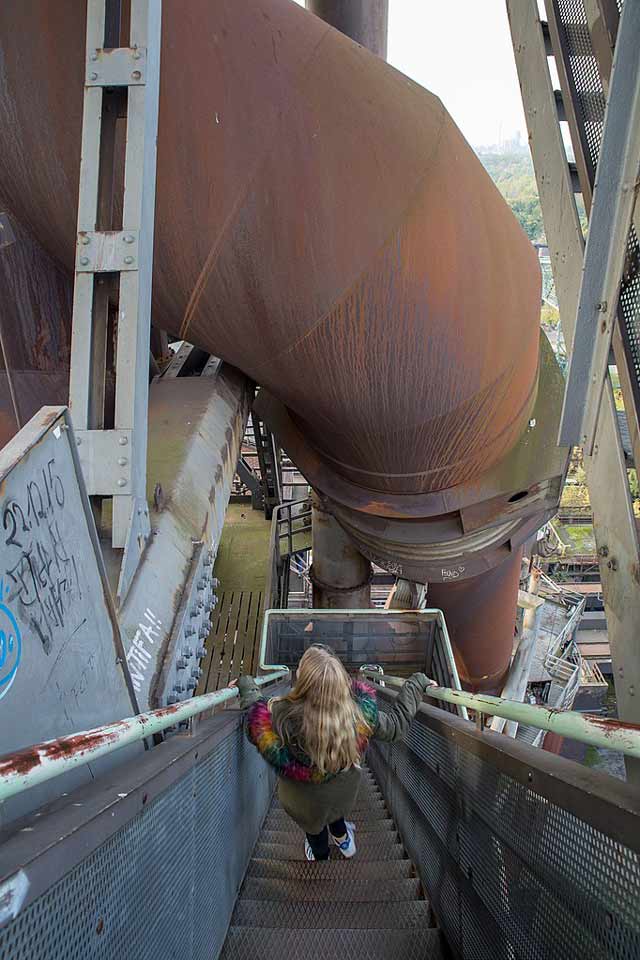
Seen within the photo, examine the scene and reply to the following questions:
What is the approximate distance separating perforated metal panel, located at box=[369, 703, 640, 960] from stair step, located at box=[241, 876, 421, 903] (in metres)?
0.12

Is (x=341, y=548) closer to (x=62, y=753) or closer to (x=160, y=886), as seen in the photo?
(x=160, y=886)

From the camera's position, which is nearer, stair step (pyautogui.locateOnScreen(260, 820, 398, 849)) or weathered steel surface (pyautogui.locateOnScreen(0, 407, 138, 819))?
weathered steel surface (pyautogui.locateOnScreen(0, 407, 138, 819))

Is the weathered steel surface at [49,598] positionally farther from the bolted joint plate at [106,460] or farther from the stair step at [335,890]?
the stair step at [335,890]

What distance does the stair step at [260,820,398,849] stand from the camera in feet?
10.5

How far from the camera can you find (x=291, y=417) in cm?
600

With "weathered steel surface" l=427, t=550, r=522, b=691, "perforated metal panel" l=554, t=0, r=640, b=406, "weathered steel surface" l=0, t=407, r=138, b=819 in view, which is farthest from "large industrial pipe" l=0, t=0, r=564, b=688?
"weathered steel surface" l=427, t=550, r=522, b=691

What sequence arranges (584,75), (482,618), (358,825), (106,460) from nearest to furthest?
(106,460) < (584,75) < (358,825) < (482,618)

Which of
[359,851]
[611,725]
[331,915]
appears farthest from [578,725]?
[359,851]

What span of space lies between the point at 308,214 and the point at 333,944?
10.3 ft

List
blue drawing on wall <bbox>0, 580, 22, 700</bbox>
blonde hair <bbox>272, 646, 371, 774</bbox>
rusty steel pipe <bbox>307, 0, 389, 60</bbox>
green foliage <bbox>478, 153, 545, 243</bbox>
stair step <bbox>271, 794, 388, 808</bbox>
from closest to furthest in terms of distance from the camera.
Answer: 1. blue drawing on wall <bbox>0, 580, 22, 700</bbox>
2. blonde hair <bbox>272, 646, 371, 774</bbox>
3. stair step <bbox>271, 794, 388, 808</bbox>
4. rusty steel pipe <bbox>307, 0, 389, 60</bbox>
5. green foliage <bbox>478, 153, 545, 243</bbox>

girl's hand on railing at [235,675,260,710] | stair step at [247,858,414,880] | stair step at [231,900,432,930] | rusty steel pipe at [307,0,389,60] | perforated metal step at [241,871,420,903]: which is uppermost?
rusty steel pipe at [307,0,389,60]

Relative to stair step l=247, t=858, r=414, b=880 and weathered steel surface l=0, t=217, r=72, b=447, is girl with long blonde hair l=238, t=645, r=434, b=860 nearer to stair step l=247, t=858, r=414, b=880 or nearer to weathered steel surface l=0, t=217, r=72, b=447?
stair step l=247, t=858, r=414, b=880

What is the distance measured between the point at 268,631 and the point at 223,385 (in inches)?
119

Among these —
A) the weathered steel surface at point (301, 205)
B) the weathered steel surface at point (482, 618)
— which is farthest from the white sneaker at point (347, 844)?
the weathered steel surface at point (482, 618)
